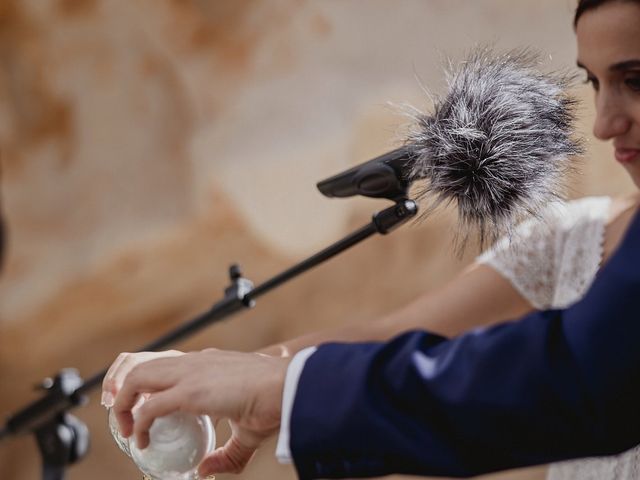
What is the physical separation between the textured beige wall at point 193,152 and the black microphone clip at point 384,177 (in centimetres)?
128

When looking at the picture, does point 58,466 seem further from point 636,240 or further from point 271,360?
point 636,240

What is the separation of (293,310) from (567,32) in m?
0.90

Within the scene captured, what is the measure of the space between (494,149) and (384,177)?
0.37ft

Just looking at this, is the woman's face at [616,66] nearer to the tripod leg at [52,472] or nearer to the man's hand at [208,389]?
the man's hand at [208,389]

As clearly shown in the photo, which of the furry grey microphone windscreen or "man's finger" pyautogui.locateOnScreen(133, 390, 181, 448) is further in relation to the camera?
the furry grey microphone windscreen

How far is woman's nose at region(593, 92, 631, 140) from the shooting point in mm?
1031

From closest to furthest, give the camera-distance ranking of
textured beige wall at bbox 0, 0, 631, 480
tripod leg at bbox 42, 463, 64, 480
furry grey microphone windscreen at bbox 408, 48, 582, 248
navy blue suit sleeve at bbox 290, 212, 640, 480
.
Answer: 1. navy blue suit sleeve at bbox 290, 212, 640, 480
2. furry grey microphone windscreen at bbox 408, 48, 582, 248
3. tripod leg at bbox 42, 463, 64, 480
4. textured beige wall at bbox 0, 0, 631, 480

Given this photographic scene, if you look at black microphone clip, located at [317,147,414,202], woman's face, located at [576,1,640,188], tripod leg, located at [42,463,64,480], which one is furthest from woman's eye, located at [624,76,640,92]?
tripod leg, located at [42,463,64,480]

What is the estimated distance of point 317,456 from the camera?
76 cm

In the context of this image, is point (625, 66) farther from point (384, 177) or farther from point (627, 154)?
point (384, 177)

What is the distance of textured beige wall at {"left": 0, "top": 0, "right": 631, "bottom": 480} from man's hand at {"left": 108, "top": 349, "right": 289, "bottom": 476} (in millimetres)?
1578

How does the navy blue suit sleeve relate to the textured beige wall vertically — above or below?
below

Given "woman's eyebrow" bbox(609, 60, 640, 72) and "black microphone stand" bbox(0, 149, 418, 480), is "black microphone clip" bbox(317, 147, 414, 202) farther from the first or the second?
"woman's eyebrow" bbox(609, 60, 640, 72)

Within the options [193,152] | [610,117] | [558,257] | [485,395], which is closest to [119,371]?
[485,395]
